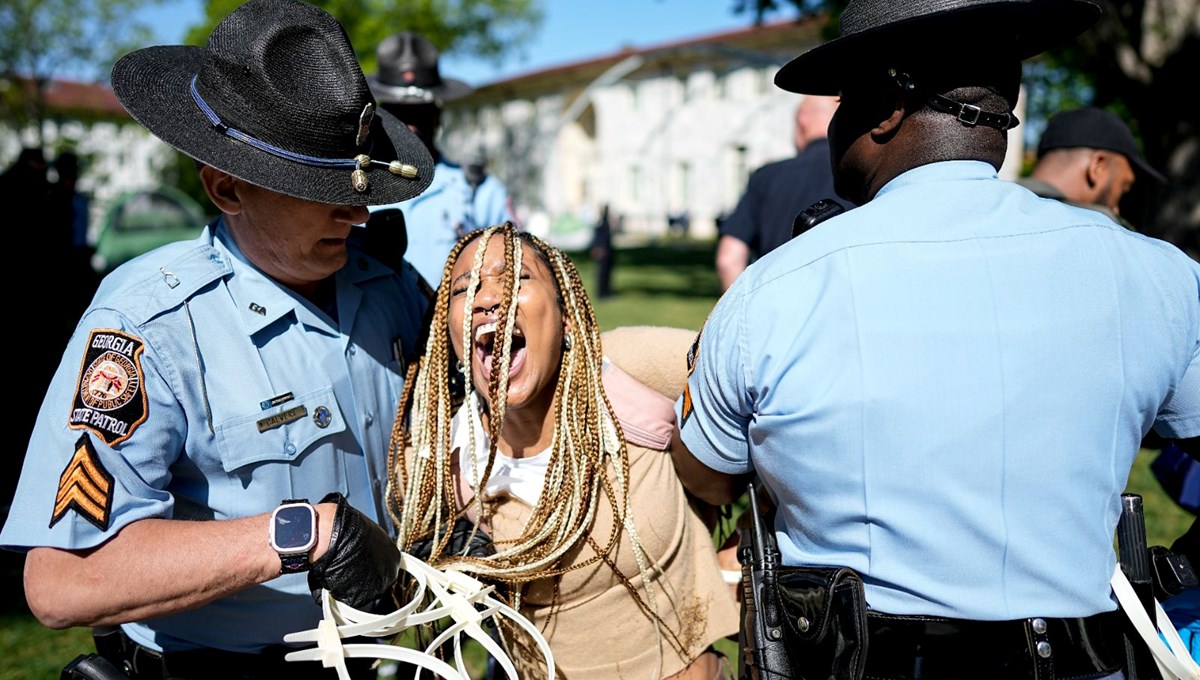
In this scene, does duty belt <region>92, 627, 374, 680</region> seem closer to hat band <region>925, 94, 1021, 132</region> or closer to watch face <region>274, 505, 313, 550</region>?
watch face <region>274, 505, 313, 550</region>

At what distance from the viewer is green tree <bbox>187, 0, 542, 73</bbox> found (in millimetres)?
33719

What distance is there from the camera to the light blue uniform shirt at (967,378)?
152 centimetres

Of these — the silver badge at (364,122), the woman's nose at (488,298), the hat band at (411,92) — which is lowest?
the woman's nose at (488,298)

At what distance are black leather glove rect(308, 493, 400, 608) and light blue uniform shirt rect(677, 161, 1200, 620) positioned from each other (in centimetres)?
80

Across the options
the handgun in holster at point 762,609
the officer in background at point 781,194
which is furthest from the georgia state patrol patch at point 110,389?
the officer in background at point 781,194

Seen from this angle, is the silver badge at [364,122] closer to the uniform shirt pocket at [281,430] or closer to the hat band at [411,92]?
the uniform shirt pocket at [281,430]

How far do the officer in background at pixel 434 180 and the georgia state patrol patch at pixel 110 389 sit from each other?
2186mm

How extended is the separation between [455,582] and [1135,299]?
4.68ft

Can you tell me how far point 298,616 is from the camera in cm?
211

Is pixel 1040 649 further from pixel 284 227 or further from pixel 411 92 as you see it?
pixel 411 92

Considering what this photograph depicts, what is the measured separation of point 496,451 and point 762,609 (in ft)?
2.40

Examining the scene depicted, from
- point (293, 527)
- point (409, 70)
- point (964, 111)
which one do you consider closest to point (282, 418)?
point (293, 527)

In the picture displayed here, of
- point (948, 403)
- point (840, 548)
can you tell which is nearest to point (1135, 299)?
point (948, 403)

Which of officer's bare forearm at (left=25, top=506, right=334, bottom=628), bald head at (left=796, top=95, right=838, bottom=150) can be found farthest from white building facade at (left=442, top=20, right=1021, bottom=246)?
officer's bare forearm at (left=25, top=506, right=334, bottom=628)
